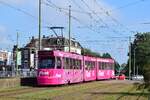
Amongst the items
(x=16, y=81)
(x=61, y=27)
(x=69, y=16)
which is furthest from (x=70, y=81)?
(x=69, y=16)

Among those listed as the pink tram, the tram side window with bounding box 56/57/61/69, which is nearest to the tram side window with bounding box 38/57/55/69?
the pink tram

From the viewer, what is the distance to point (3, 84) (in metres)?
44.5

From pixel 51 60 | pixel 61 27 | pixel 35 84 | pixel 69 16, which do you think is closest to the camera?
pixel 51 60

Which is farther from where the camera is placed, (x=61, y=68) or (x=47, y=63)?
(x=61, y=68)

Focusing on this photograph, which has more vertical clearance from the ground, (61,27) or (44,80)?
(61,27)

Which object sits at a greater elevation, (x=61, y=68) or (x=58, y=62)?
(x=58, y=62)

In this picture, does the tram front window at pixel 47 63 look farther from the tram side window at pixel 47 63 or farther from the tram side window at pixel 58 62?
the tram side window at pixel 58 62

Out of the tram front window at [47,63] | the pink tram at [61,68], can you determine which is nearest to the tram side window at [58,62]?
the pink tram at [61,68]

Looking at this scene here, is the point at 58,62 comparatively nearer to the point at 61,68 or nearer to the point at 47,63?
the point at 61,68

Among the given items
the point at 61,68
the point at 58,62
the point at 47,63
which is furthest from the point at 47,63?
the point at 61,68

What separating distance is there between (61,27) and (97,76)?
7598mm

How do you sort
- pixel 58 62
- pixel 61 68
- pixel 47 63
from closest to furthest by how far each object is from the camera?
pixel 47 63 < pixel 58 62 < pixel 61 68

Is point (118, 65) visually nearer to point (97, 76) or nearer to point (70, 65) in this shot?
point (97, 76)

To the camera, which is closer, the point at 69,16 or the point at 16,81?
the point at 16,81
